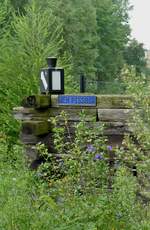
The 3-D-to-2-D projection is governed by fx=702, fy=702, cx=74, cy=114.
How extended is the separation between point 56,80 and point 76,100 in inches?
25.4

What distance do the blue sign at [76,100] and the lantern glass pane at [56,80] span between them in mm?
357

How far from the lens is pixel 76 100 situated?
24.5 ft

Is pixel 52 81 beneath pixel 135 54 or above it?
above

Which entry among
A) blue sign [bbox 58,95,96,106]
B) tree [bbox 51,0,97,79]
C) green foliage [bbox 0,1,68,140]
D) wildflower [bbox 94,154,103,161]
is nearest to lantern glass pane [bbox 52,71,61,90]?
blue sign [bbox 58,95,96,106]

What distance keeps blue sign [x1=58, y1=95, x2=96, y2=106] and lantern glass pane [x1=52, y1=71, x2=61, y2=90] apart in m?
0.36

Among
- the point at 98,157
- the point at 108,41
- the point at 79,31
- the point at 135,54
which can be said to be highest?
the point at 79,31

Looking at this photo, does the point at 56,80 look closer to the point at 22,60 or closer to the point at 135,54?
the point at 22,60

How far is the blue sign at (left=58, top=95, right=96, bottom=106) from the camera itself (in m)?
7.40

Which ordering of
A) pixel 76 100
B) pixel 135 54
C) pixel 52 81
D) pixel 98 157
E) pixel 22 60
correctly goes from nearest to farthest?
pixel 98 157, pixel 76 100, pixel 52 81, pixel 22 60, pixel 135 54

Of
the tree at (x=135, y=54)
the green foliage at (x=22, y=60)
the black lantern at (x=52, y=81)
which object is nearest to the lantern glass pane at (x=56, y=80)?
the black lantern at (x=52, y=81)

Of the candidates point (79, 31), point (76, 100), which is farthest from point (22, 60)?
point (79, 31)

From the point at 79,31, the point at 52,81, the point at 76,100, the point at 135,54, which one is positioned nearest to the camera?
the point at 76,100

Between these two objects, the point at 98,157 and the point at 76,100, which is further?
the point at 76,100

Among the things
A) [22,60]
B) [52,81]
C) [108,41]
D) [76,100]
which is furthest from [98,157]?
[108,41]
